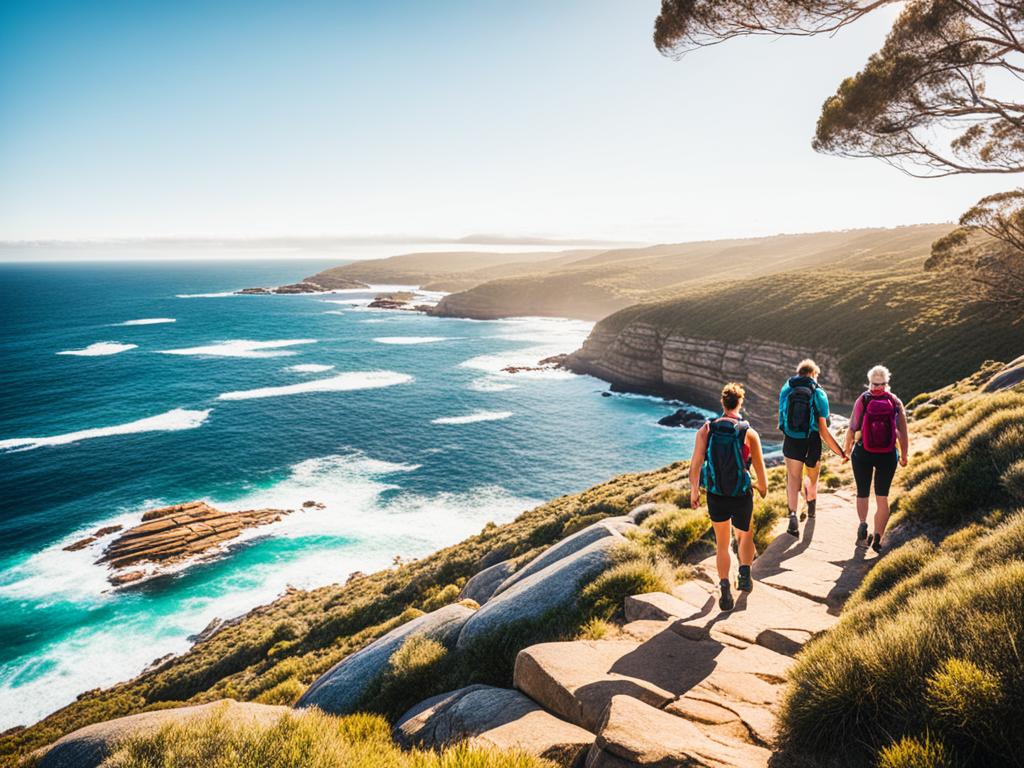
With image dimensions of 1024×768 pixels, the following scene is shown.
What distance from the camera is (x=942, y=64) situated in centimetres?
1597

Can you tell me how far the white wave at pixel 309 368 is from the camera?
3297 inches

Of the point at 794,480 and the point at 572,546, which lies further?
the point at 572,546

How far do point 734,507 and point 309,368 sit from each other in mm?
87622

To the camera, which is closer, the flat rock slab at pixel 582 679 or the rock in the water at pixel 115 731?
the flat rock slab at pixel 582 679

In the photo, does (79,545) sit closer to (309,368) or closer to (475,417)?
(475,417)

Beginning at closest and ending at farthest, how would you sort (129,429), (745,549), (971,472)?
(745,549)
(971,472)
(129,429)

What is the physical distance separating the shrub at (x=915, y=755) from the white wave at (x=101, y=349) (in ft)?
385

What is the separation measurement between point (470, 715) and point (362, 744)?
1.21m

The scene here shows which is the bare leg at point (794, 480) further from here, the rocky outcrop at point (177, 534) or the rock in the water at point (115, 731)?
the rocky outcrop at point (177, 534)

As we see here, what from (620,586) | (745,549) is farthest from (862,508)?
(620,586)

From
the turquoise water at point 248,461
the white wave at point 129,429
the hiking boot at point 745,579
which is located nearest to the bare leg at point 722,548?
the hiking boot at point 745,579

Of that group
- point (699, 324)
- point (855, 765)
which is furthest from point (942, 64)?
point (699, 324)

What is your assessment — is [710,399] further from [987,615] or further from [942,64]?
[987,615]

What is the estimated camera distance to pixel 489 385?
3039 inches
